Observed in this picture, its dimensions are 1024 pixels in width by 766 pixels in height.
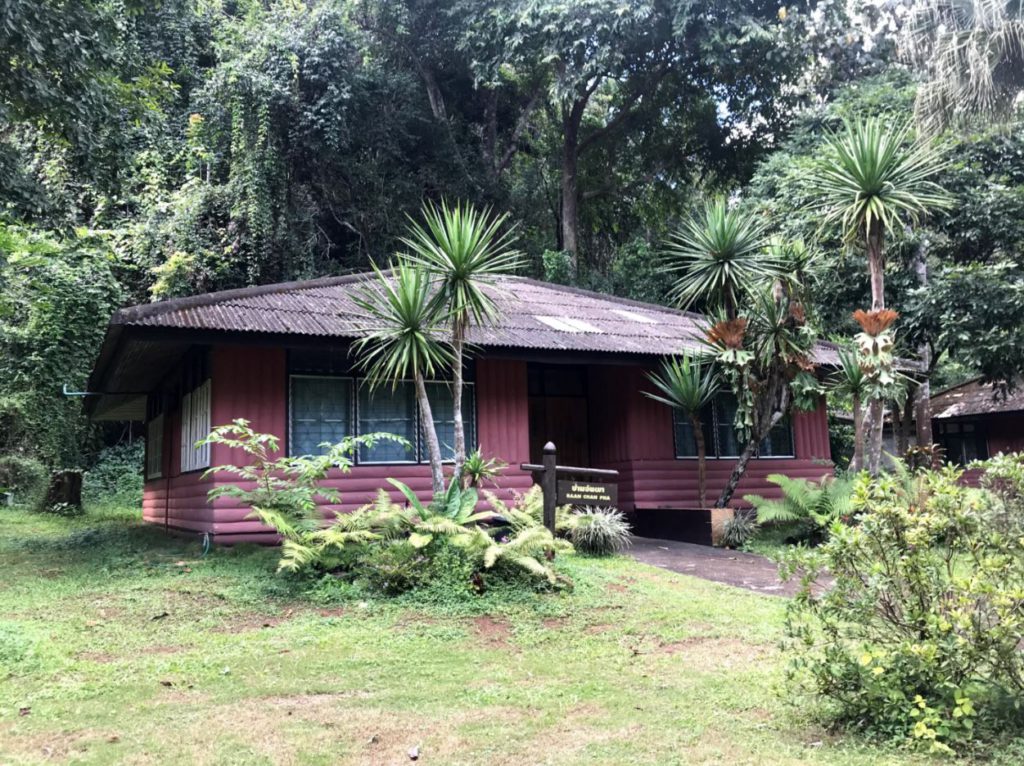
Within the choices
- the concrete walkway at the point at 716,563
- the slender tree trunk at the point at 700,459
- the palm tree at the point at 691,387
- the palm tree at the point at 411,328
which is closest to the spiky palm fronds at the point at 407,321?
the palm tree at the point at 411,328

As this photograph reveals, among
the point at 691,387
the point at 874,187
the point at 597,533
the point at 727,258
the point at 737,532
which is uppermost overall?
the point at 874,187

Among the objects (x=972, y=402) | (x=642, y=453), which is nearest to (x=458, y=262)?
(x=642, y=453)

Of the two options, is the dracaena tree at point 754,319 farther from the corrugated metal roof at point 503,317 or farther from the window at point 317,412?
the window at point 317,412

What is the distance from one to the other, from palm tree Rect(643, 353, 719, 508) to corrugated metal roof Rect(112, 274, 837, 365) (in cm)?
38

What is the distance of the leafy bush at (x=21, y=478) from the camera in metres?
18.6

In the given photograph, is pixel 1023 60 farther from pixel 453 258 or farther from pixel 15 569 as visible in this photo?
pixel 15 569

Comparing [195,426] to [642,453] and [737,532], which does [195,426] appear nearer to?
[642,453]

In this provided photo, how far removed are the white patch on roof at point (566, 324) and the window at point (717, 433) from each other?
6.85 feet

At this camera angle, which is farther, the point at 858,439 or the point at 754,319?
the point at 754,319

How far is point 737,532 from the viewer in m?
11.6

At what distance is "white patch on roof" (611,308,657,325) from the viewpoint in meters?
14.7

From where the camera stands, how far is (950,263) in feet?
52.2

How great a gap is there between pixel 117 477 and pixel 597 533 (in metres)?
15.2

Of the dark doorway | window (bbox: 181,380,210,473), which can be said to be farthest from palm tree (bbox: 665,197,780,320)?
window (bbox: 181,380,210,473)
